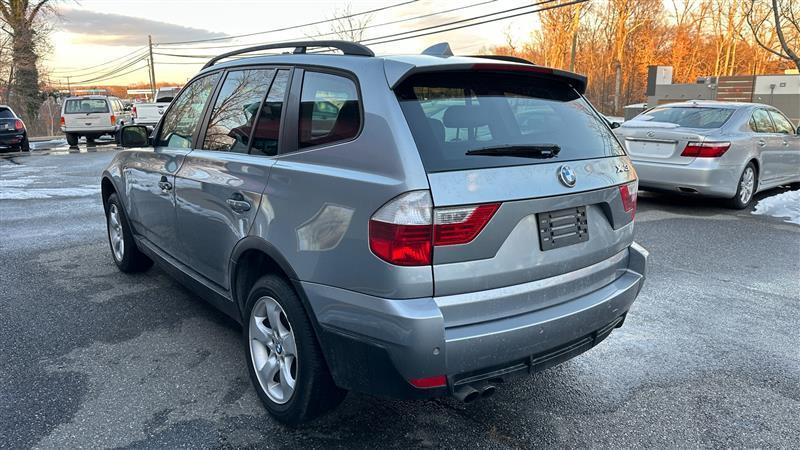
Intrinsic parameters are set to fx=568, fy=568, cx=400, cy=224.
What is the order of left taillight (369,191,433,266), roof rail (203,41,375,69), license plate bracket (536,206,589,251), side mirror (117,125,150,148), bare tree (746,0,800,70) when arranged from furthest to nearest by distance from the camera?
1. bare tree (746,0,800,70)
2. side mirror (117,125,150,148)
3. roof rail (203,41,375,69)
4. license plate bracket (536,206,589,251)
5. left taillight (369,191,433,266)

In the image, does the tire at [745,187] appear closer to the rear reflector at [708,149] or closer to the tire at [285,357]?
the rear reflector at [708,149]

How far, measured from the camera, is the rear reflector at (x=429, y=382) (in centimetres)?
221

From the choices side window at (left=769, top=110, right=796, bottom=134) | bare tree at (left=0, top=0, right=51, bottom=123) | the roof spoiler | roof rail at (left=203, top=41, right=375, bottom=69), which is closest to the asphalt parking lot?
the roof spoiler

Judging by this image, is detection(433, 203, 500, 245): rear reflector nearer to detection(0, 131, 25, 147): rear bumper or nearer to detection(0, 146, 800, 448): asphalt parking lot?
detection(0, 146, 800, 448): asphalt parking lot

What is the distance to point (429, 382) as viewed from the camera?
222cm

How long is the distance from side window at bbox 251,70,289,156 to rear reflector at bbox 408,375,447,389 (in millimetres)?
1321

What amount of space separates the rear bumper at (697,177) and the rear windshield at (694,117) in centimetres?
68

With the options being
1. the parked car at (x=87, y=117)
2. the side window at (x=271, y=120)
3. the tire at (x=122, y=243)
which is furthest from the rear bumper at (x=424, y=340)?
the parked car at (x=87, y=117)

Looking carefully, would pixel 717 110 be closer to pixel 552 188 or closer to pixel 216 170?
pixel 552 188

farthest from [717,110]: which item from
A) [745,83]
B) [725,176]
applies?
[745,83]

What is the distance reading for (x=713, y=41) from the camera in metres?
47.5

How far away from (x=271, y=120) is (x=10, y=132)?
19.1 metres

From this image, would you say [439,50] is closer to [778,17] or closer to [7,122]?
[778,17]

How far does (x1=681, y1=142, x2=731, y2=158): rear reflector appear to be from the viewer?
7.72 meters
